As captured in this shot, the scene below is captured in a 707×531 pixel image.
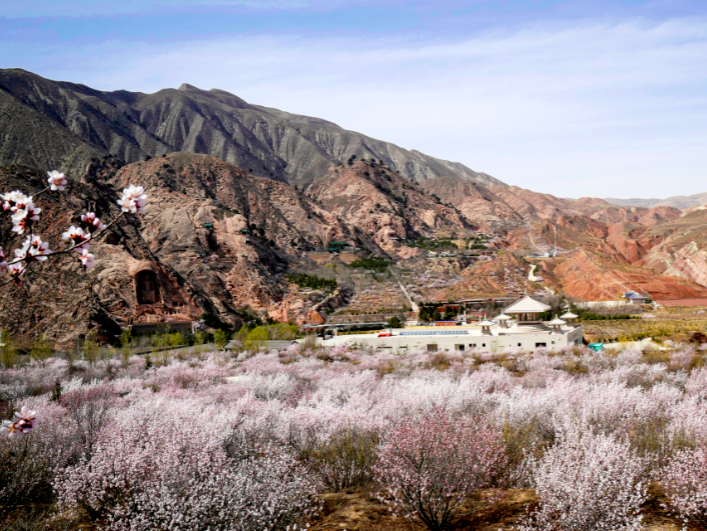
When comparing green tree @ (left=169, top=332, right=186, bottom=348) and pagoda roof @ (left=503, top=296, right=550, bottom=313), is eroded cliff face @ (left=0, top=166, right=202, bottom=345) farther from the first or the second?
pagoda roof @ (left=503, top=296, right=550, bottom=313)

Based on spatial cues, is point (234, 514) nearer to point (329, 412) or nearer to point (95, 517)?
point (95, 517)

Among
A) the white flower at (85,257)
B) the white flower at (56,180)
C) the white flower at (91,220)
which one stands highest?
the white flower at (56,180)

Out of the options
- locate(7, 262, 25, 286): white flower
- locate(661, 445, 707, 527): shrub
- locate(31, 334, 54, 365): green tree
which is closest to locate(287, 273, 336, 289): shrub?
locate(31, 334, 54, 365): green tree

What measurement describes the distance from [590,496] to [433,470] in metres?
2.29

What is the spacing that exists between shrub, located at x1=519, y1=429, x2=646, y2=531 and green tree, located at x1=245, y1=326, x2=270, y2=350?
131 feet

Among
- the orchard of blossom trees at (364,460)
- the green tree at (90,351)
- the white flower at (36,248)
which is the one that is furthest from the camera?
the green tree at (90,351)

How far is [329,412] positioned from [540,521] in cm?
686

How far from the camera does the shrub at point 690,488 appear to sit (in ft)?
25.7

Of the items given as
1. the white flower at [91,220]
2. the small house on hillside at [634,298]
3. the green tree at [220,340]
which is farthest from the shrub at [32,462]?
the small house on hillside at [634,298]

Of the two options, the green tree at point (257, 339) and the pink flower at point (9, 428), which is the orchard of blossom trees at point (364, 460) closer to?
the pink flower at point (9, 428)

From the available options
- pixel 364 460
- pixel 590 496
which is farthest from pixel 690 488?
pixel 364 460

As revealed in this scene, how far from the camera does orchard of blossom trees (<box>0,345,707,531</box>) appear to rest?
27.0 feet

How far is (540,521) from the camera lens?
7.75 m

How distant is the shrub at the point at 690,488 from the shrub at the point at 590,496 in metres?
0.45
